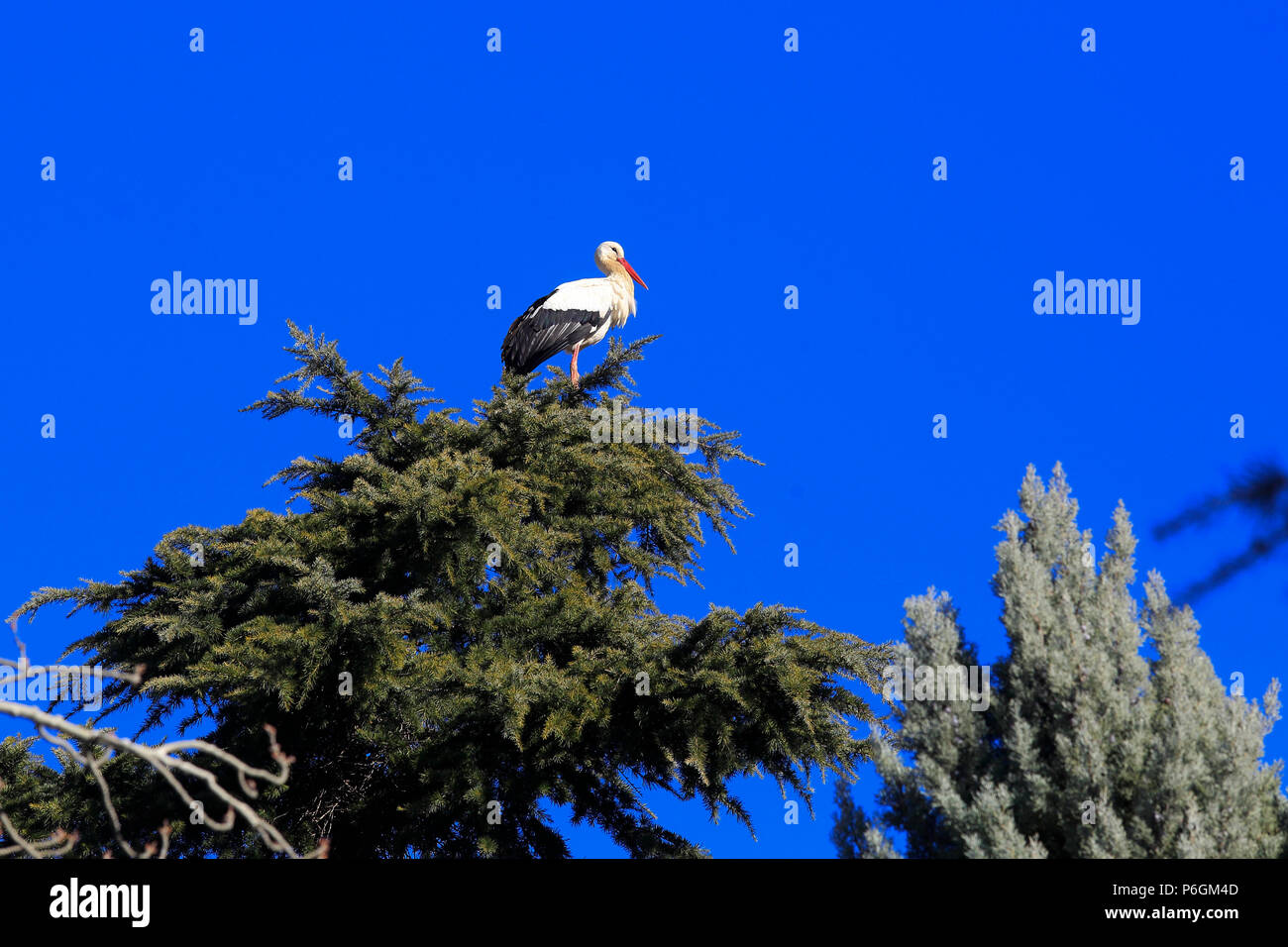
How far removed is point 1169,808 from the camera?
9297 millimetres

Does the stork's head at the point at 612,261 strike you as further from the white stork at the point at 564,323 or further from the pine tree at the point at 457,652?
the pine tree at the point at 457,652

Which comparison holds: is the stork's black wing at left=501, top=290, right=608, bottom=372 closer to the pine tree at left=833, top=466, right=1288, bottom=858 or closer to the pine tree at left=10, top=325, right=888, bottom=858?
the pine tree at left=10, top=325, right=888, bottom=858

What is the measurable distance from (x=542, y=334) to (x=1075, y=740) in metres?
9.18

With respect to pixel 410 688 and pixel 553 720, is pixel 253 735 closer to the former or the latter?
pixel 410 688

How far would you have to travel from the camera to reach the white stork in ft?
53.5

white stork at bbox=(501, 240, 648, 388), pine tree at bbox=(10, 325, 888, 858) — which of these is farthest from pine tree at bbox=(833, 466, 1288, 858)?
white stork at bbox=(501, 240, 648, 388)

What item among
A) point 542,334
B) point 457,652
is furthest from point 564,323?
point 457,652

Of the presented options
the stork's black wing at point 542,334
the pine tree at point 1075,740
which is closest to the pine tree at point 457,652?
the pine tree at point 1075,740

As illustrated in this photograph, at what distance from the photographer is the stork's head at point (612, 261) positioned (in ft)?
60.6

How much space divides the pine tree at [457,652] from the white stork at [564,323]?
261 centimetres
